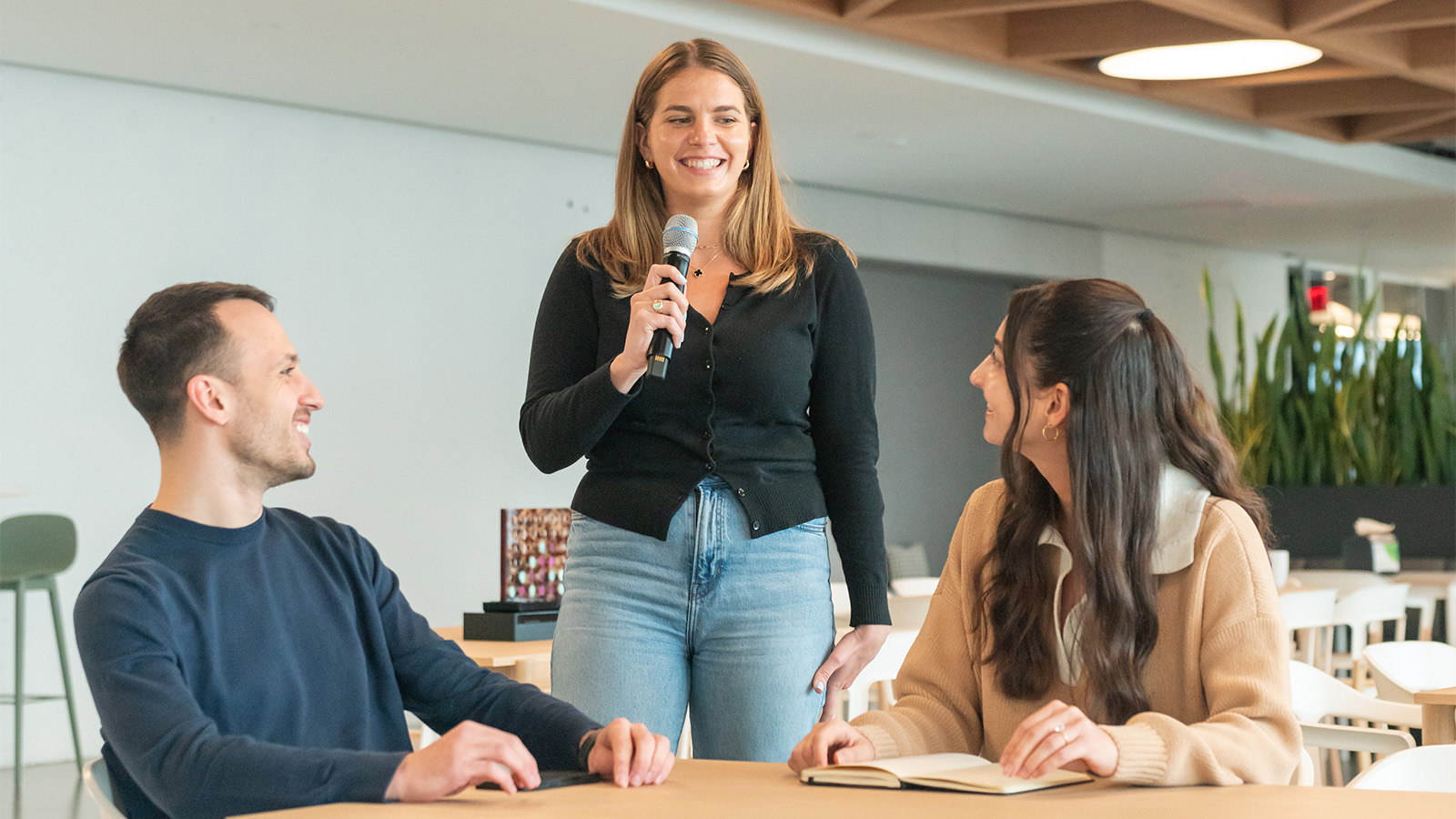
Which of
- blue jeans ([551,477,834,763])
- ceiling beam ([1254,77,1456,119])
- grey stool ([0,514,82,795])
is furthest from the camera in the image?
ceiling beam ([1254,77,1456,119])

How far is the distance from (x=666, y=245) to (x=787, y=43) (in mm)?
3784

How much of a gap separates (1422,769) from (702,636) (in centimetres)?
86

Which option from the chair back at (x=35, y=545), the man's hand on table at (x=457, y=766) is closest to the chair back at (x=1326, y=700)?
the man's hand on table at (x=457, y=766)

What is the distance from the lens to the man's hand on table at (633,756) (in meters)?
1.36

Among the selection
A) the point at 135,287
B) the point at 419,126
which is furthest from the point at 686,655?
the point at 419,126

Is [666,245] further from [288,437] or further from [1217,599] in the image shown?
[1217,599]

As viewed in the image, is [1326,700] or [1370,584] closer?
[1326,700]

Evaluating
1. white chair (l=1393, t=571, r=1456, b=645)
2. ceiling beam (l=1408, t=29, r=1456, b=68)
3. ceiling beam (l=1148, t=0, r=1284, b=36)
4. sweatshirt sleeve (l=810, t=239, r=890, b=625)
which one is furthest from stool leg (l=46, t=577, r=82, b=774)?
ceiling beam (l=1408, t=29, r=1456, b=68)

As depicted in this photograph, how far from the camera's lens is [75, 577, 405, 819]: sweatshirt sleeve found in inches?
51.3

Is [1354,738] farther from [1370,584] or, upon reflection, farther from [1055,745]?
[1370,584]

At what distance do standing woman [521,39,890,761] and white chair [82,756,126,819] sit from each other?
1.83 feet

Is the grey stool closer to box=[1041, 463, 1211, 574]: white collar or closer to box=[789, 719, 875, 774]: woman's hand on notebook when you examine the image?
box=[789, 719, 875, 774]: woman's hand on notebook

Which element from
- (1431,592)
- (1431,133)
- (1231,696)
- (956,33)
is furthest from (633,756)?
(1431,133)

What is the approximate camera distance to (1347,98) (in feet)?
22.4
